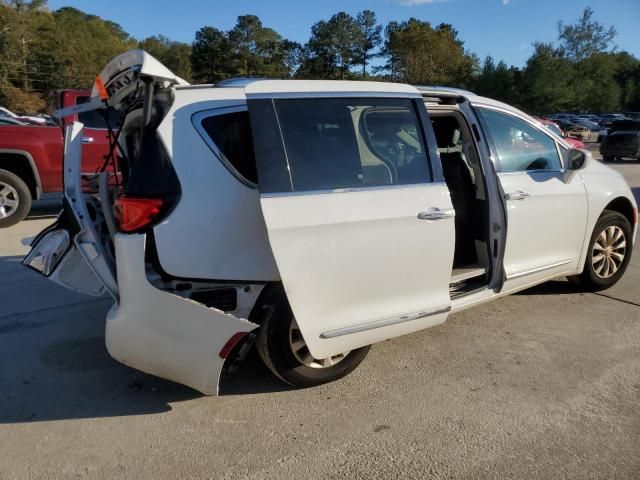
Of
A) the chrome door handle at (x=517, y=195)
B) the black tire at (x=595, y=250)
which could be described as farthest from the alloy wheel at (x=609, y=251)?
the chrome door handle at (x=517, y=195)

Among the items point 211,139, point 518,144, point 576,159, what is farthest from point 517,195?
point 211,139

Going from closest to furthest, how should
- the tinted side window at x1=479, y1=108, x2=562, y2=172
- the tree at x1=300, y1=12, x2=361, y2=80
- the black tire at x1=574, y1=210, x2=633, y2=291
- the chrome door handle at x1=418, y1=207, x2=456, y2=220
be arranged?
the chrome door handle at x1=418, y1=207, x2=456, y2=220, the tinted side window at x1=479, y1=108, x2=562, y2=172, the black tire at x1=574, y1=210, x2=633, y2=291, the tree at x1=300, y1=12, x2=361, y2=80

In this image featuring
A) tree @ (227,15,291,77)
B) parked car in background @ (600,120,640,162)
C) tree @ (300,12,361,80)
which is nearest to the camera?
parked car in background @ (600,120,640,162)

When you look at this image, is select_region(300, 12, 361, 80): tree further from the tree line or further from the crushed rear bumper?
the crushed rear bumper

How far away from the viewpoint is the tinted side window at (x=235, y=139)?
2.83m

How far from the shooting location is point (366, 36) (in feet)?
245

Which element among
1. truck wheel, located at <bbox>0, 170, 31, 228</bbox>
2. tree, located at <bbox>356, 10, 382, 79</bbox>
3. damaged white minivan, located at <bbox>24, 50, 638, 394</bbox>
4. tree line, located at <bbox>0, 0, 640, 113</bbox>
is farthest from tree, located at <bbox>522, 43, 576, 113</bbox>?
damaged white minivan, located at <bbox>24, 50, 638, 394</bbox>

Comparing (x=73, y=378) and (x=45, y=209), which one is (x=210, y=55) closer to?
(x=45, y=209)

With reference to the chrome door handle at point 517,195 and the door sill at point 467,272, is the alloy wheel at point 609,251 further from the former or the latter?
the door sill at point 467,272

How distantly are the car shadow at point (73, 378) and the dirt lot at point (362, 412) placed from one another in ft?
0.04

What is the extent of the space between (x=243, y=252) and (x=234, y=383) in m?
1.02

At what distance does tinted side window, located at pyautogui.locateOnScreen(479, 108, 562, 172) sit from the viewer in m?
4.08

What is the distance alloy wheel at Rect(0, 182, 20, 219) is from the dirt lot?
12.7 ft

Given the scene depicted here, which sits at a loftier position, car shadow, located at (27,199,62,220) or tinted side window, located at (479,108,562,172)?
tinted side window, located at (479,108,562,172)
